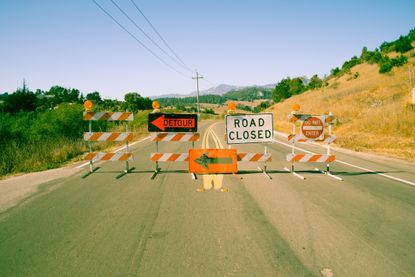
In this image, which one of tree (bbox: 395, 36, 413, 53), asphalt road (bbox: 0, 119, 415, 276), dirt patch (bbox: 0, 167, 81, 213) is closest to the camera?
asphalt road (bbox: 0, 119, 415, 276)

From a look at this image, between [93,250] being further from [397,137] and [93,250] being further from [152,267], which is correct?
[397,137]

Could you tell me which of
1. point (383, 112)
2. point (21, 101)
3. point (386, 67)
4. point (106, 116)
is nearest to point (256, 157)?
point (106, 116)

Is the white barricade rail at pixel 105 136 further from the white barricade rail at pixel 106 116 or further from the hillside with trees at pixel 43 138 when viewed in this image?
the hillside with trees at pixel 43 138

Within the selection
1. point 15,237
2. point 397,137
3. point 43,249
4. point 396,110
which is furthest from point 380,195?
point 396,110

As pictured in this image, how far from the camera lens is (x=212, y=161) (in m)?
8.72

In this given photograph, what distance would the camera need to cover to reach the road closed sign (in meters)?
8.55

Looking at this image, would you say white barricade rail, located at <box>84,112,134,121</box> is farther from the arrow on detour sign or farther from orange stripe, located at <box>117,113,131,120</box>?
the arrow on detour sign

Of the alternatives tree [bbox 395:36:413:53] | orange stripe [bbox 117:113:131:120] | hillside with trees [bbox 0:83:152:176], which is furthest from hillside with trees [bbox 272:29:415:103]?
orange stripe [bbox 117:113:131:120]

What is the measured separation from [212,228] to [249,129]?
458 centimetres

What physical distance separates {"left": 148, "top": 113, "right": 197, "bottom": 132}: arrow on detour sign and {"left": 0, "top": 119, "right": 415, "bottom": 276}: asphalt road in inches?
68.8

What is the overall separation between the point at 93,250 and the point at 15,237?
4.98 feet

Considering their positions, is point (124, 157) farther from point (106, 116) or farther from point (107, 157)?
point (106, 116)

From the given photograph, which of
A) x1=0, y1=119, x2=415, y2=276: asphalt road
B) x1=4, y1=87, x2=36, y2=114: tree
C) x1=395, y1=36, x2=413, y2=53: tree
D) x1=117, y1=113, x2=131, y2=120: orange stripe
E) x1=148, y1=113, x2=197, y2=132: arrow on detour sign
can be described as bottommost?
x1=0, y1=119, x2=415, y2=276: asphalt road

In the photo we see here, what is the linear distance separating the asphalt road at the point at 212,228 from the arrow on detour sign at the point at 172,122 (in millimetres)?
1749
